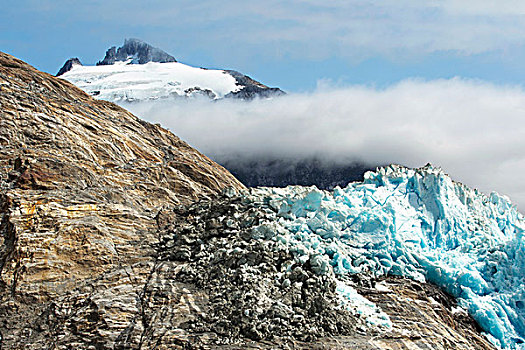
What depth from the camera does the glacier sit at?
54.9 feet

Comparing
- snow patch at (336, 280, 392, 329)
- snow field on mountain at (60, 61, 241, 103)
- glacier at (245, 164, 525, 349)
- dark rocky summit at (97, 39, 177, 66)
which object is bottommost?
snow patch at (336, 280, 392, 329)

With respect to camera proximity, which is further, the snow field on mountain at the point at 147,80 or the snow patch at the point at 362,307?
the snow field on mountain at the point at 147,80

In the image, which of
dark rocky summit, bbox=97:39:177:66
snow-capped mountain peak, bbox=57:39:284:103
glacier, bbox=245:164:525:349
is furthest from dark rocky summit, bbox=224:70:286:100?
glacier, bbox=245:164:525:349

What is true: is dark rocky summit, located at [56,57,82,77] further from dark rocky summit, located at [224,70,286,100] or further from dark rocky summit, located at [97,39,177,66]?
dark rocky summit, located at [224,70,286,100]

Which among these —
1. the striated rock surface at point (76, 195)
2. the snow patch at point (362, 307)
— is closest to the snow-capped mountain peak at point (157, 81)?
the striated rock surface at point (76, 195)

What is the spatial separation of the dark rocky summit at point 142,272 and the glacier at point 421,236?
2.20ft

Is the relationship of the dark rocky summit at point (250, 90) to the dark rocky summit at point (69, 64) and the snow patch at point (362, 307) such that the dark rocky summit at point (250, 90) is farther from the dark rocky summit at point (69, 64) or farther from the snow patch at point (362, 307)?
the snow patch at point (362, 307)

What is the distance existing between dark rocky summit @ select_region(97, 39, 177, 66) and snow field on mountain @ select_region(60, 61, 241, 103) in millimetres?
4663

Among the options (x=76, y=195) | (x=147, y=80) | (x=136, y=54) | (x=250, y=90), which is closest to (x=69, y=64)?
(x=136, y=54)

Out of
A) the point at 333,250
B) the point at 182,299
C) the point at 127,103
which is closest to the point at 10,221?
the point at 182,299

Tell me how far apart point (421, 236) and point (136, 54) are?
135m

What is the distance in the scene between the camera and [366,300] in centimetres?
1530

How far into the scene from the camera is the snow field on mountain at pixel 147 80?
351 ft

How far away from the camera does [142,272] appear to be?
15.9m
